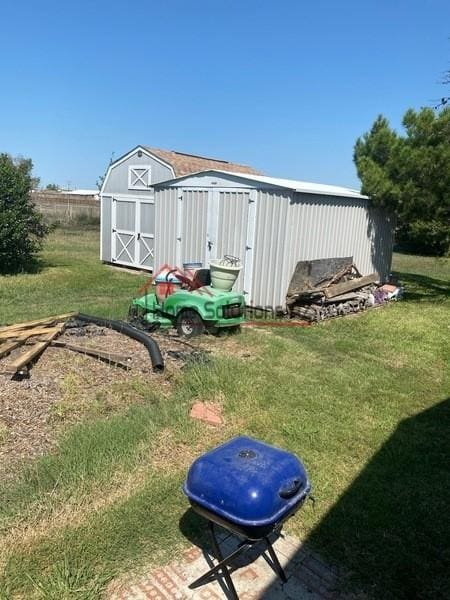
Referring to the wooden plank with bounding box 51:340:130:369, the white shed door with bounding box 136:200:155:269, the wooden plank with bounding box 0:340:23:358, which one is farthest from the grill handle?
the white shed door with bounding box 136:200:155:269

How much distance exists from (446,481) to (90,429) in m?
2.79

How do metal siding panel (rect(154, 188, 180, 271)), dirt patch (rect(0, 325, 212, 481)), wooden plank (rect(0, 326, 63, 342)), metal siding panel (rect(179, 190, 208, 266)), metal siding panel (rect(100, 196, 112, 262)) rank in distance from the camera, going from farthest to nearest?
1. metal siding panel (rect(100, 196, 112, 262))
2. metal siding panel (rect(154, 188, 180, 271))
3. metal siding panel (rect(179, 190, 208, 266))
4. wooden plank (rect(0, 326, 63, 342))
5. dirt patch (rect(0, 325, 212, 481))

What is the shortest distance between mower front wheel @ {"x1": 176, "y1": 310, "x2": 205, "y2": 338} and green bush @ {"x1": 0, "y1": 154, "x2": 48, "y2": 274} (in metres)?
7.17

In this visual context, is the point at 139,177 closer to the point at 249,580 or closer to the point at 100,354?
the point at 100,354

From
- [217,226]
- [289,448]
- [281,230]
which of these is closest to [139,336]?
[289,448]

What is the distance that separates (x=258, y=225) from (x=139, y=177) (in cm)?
604

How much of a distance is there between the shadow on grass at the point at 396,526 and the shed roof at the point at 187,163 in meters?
10.3

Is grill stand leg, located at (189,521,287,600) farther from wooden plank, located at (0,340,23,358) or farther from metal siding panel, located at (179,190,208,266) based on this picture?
metal siding panel, located at (179,190,208,266)

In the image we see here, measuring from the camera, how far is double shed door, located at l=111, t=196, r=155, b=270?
1304cm

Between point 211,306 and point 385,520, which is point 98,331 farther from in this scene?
point 385,520

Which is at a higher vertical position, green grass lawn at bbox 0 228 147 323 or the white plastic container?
the white plastic container

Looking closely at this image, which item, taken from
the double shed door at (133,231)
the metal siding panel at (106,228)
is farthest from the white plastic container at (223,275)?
the metal siding panel at (106,228)

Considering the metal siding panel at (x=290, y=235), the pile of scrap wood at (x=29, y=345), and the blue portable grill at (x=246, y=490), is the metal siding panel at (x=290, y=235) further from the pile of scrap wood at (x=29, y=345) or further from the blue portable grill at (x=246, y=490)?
the blue portable grill at (x=246, y=490)

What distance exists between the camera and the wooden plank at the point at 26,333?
5.50 meters
